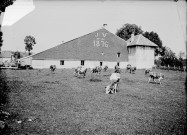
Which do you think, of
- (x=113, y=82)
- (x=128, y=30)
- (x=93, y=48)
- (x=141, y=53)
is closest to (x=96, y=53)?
(x=93, y=48)

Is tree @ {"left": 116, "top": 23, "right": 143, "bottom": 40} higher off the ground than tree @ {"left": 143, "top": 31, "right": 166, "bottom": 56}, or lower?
higher

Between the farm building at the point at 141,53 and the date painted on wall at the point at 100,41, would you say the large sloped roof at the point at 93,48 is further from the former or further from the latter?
the farm building at the point at 141,53

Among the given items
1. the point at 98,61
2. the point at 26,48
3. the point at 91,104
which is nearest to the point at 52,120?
the point at 91,104

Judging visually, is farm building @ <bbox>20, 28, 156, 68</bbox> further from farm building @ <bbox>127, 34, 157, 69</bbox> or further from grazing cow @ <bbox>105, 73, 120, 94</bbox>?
grazing cow @ <bbox>105, 73, 120, 94</bbox>

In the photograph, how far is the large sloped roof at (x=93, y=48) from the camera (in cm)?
4919

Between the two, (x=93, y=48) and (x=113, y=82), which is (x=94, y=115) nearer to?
(x=113, y=82)

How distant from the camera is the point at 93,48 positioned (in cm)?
5228

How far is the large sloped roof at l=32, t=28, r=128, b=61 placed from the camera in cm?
4919

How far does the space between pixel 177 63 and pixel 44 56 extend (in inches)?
1399

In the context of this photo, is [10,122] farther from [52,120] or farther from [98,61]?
[98,61]

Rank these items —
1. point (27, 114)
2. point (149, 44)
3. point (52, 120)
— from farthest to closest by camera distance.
A: point (149, 44) < point (27, 114) < point (52, 120)

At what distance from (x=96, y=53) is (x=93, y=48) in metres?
1.54

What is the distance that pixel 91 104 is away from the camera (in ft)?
40.1

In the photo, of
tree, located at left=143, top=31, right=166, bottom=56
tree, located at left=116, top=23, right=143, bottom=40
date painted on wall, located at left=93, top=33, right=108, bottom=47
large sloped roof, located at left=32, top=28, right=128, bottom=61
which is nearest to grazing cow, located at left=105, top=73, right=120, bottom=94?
large sloped roof, located at left=32, top=28, right=128, bottom=61
